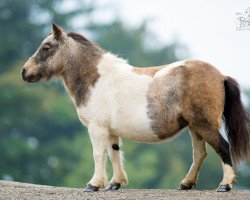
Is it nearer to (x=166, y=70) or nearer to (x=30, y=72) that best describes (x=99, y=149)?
(x=166, y=70)

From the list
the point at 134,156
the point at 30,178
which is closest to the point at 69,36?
the point at 30,178

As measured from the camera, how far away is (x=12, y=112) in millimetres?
55875

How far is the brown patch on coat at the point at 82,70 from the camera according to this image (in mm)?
15898

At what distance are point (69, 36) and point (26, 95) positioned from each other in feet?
133

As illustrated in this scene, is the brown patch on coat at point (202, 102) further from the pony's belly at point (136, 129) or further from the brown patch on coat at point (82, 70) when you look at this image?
the brown patch on coat at point (82, 70)

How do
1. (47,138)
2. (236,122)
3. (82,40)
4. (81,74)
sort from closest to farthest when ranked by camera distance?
(236,122)
(81,74)
(82,40)
(47,138)

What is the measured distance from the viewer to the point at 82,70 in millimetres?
16125

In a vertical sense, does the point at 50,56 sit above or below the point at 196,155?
above

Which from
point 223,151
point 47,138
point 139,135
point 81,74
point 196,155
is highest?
point 81,74

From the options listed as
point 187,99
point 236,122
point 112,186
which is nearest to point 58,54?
point 112,186

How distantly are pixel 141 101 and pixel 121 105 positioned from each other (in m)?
0.40

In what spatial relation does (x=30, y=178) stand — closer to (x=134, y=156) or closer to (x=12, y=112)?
(x=12, y=112)

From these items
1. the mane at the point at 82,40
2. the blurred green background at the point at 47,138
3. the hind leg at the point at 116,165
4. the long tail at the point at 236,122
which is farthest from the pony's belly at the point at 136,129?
the blurred green background at the point at 47,138

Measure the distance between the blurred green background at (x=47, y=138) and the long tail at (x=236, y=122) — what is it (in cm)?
3549
